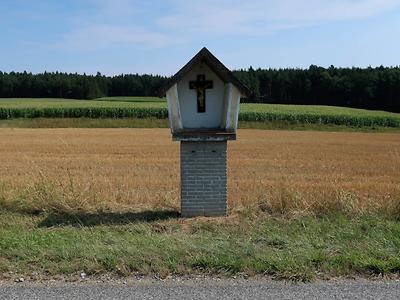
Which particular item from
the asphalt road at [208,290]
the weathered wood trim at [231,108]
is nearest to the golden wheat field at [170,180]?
the weathered wood trim at [231,108]

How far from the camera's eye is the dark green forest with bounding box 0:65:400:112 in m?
88.8

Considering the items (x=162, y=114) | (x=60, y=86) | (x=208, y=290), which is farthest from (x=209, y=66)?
(x=60, y=86)

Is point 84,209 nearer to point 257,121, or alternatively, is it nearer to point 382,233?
point 382,233

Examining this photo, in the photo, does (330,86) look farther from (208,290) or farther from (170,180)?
(208,290)

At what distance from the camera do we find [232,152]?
25234 mm

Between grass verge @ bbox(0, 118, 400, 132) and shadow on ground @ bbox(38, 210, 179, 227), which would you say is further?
grass verge @ bbox(0, 118, 400, 132)

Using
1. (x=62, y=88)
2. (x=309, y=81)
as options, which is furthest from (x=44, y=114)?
(x=309, y=81)

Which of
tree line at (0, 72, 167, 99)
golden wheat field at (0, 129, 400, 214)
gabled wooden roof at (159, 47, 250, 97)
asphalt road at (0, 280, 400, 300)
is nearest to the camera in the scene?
asphalt road at (0, 280, 400, 300)

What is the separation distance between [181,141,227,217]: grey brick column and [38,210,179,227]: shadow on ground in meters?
0.37

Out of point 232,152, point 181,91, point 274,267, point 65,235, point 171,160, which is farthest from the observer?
point 232,152

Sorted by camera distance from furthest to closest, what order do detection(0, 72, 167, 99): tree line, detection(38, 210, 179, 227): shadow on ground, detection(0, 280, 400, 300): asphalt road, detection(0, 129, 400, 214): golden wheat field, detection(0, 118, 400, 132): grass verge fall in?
detection(0, 72, 167, 99): tree line → detection(0, 118, 400, 132): grass verge → detection(0, 129, 400, 214): golden wheat field → detection(38, 210, 179, 227): shadow on ground → detection(0, 280, 400, 300): asphalt road

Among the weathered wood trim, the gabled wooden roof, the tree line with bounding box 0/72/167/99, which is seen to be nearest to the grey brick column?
the weathered wood trim

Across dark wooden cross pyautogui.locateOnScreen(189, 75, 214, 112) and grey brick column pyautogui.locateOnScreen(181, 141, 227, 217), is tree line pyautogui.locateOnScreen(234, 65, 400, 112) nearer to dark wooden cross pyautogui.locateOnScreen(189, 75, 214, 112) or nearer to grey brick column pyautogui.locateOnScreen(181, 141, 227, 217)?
dark wooden cross pyautogui.locateOnScreen(189, 75, 214, 112)

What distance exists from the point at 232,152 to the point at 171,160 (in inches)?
207
